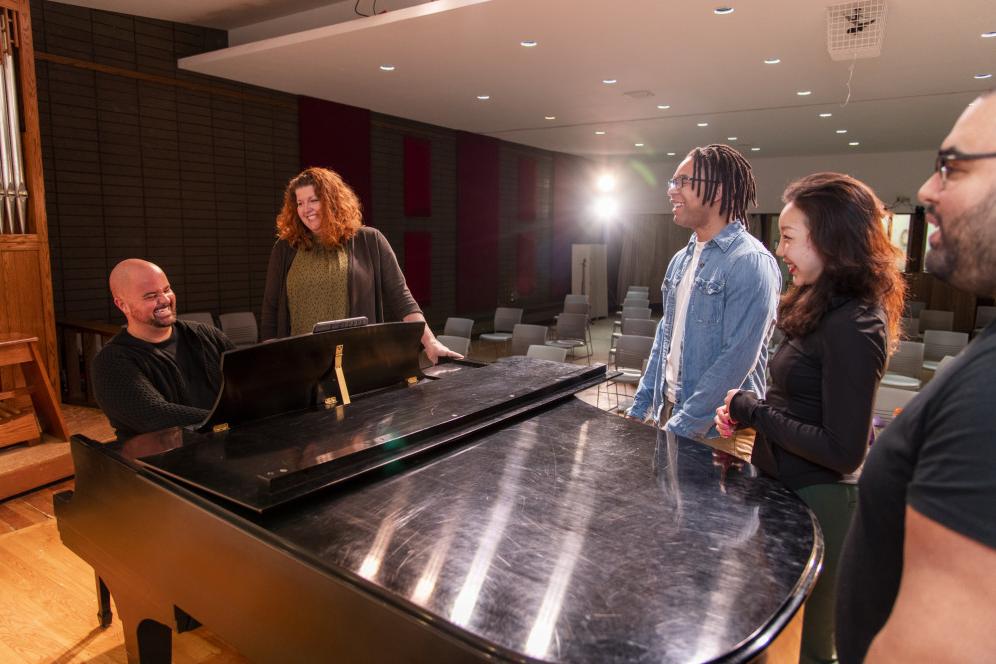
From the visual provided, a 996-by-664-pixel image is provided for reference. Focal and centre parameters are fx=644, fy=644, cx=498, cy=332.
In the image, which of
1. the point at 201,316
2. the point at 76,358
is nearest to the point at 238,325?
the point at 201,316

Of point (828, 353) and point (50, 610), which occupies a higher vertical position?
point (828, 353)

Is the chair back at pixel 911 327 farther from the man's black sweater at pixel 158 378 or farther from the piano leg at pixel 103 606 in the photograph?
the piano leg at pixel 103 606

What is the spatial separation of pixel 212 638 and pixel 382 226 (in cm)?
626

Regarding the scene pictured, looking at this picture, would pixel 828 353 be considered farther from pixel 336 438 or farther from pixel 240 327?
pixel 240 327

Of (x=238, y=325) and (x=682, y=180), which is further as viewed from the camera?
(x=238, y=325)

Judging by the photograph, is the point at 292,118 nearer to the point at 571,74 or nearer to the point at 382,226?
the point at 382,226

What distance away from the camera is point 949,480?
0.68 metres

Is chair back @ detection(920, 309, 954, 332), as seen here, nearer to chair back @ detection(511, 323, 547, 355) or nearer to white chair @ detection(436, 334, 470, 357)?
chair back @ detection(511, 323, 547, 355)

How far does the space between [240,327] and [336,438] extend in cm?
523

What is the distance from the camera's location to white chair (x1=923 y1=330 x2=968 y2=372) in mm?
5977

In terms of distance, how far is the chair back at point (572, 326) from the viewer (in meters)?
7.32

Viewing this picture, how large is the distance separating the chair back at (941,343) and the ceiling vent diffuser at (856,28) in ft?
9.90

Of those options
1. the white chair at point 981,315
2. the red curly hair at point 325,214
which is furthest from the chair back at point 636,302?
the red curly hair at point 325,214

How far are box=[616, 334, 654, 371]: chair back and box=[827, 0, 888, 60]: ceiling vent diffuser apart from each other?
257 cm
